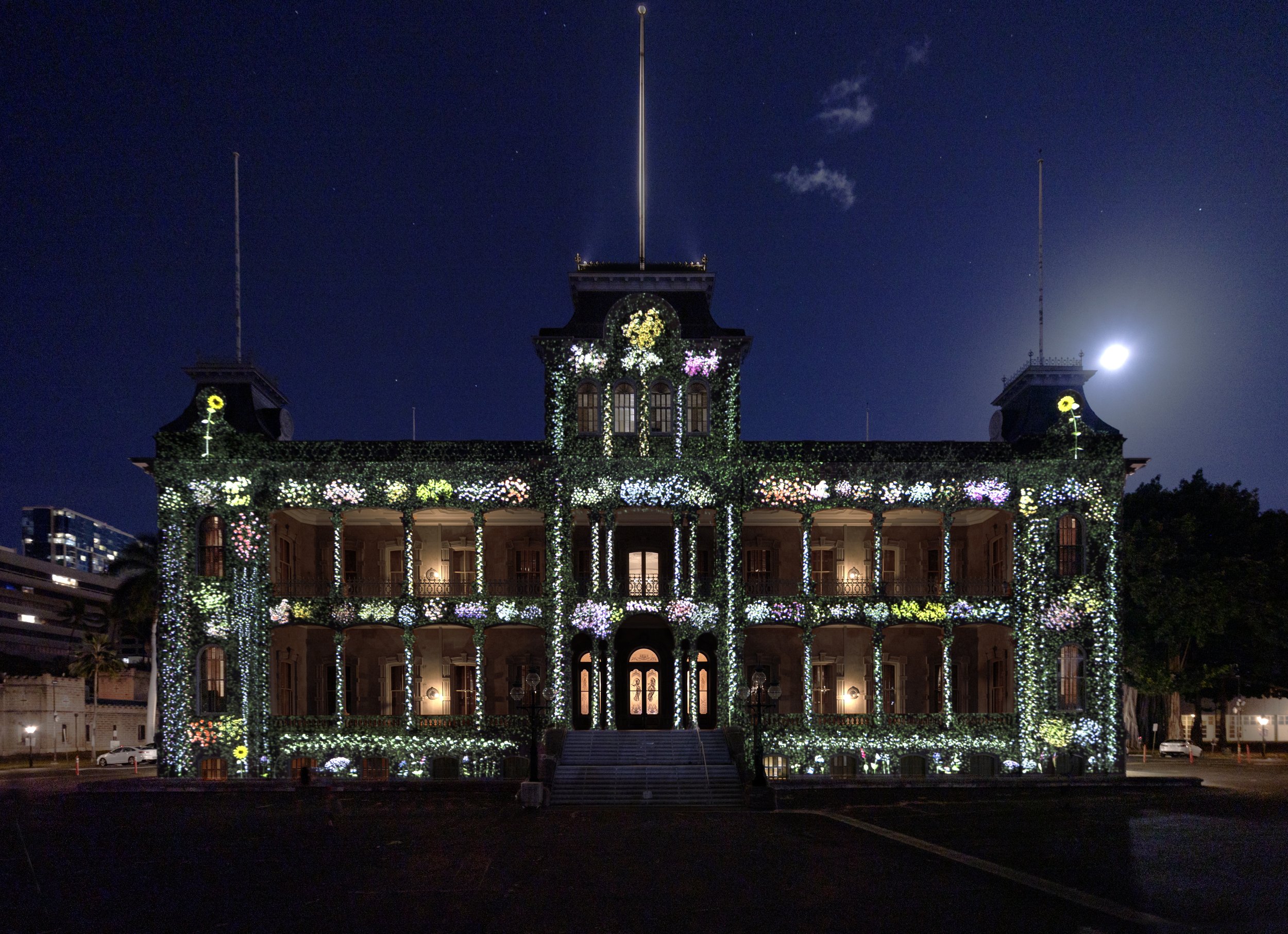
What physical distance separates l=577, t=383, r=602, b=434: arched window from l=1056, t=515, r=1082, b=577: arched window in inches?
623

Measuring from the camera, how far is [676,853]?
1858cm

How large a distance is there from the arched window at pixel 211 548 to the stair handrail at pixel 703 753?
52.8 feet

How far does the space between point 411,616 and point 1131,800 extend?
881 inches

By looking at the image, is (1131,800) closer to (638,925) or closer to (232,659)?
(638,925)

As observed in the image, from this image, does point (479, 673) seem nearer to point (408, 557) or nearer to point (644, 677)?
point (408, 557)

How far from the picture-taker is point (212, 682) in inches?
1293

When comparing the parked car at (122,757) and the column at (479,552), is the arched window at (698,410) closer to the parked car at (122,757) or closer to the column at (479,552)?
the column at (479,552)

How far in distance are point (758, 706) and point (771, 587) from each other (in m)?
8.46

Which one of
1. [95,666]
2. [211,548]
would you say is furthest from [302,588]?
[95,666]

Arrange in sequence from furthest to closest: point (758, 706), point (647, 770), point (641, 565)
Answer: point (641, 565), point (647, 770), point (758, 706)

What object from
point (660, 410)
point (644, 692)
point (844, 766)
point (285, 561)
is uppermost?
point (660, 410)

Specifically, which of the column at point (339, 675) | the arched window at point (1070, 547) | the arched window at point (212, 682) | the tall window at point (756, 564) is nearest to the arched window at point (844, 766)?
the tall window at point (756, 564)

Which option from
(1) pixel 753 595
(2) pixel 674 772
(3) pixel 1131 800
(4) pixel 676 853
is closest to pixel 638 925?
(4) pixel 676 853

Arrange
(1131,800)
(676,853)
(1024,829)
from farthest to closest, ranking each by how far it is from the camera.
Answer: (1131,800), (1024,829), (676,853)
